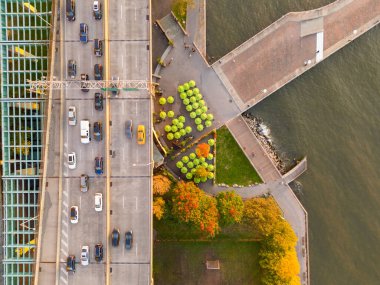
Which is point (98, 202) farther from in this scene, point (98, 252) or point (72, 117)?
point (72, 117)

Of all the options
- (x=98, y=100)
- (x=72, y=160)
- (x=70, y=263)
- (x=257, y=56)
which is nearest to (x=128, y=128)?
(x=98, y=100)

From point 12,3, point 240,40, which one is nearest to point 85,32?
point 12,3

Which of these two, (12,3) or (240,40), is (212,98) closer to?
(240,40)

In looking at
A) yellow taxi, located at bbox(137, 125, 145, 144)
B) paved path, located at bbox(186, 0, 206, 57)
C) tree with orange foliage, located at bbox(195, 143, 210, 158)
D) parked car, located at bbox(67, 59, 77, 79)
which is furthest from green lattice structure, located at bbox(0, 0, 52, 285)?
tree with orange foliage, located at bbox(195, 143, 210, 158)

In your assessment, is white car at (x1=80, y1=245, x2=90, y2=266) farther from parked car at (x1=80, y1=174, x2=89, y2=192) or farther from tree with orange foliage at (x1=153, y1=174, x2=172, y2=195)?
tree with orange foliage at (x1=153, y1=174, x2=172, y2=195)

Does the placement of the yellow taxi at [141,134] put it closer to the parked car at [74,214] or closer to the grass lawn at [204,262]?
the parked car at [74,214]

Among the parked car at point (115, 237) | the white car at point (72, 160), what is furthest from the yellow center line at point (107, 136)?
the white car at point (72, 160)
